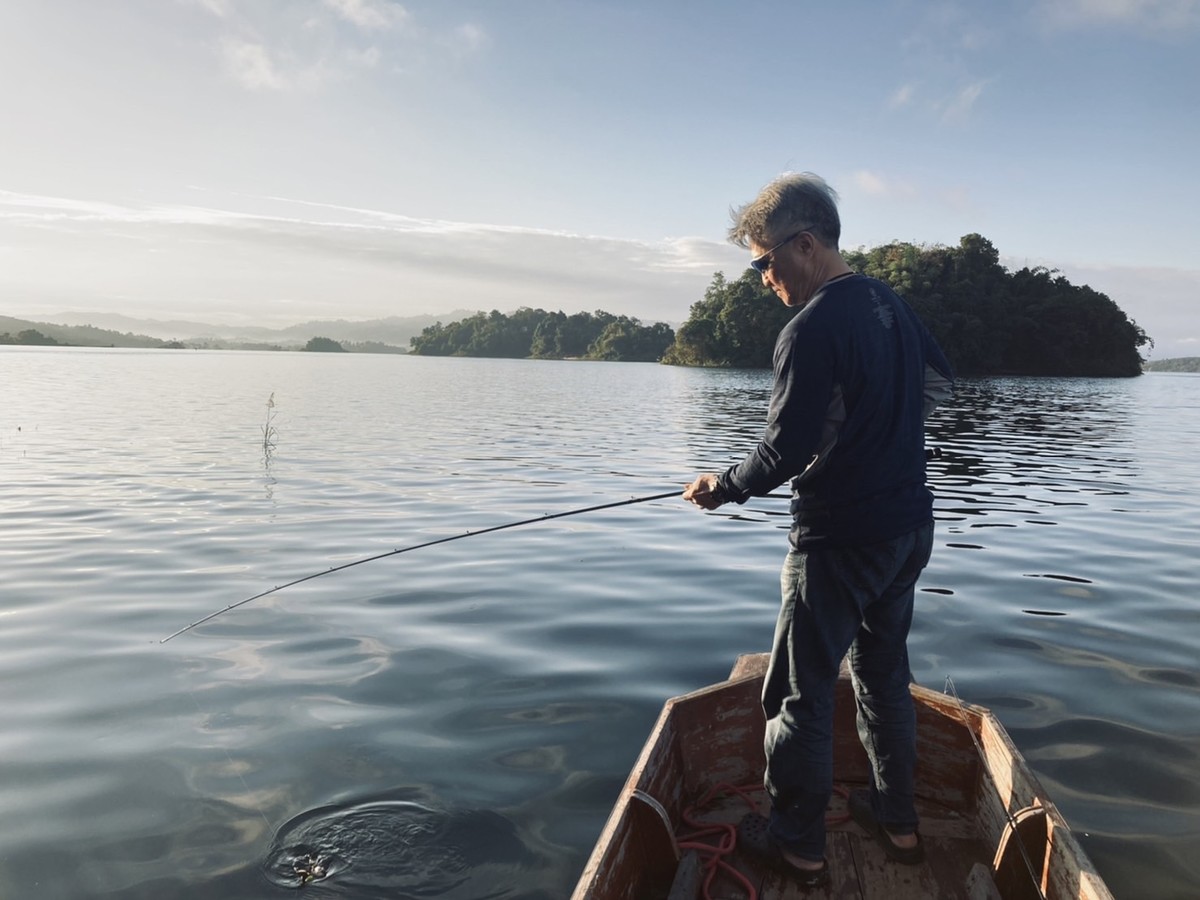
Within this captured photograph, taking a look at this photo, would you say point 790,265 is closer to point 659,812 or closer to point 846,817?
point 659,812

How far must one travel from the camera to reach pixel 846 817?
452 cm

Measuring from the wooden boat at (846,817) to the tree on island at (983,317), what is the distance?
334ft

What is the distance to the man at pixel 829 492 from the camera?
369 centimetres

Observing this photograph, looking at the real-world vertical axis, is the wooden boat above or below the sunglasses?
below

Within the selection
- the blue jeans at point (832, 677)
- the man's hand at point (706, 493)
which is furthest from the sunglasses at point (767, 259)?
the blue jeans at point (832, 677)

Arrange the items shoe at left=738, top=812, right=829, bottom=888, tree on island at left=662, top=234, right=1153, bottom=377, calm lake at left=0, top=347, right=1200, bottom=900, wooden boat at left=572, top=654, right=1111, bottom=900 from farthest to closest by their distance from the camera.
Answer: tree on island at left=662, top=234, right=1153, bottom=377
calm lake at left=0, top=347, right=1200, bottom=900
shoe at left=738, top=812, right=829, bottom=888
wooden boat at left=572, top=654, right=1111, bottom=900

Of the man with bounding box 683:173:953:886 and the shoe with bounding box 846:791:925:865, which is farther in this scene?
the shoe with bounding box 846:791:925:865

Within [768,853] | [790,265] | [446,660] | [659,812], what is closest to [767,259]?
[790,265]

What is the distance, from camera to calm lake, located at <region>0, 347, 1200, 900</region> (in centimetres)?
480

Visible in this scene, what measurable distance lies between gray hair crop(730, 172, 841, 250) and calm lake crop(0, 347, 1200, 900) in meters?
3.40

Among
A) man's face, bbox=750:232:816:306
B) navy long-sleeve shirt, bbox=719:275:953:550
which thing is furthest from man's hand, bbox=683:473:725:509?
man's face, bbox=750:232:816:306

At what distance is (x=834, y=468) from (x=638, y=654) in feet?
14.1

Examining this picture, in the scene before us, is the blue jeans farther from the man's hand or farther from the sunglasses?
the sunglasses

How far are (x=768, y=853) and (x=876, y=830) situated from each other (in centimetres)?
64
